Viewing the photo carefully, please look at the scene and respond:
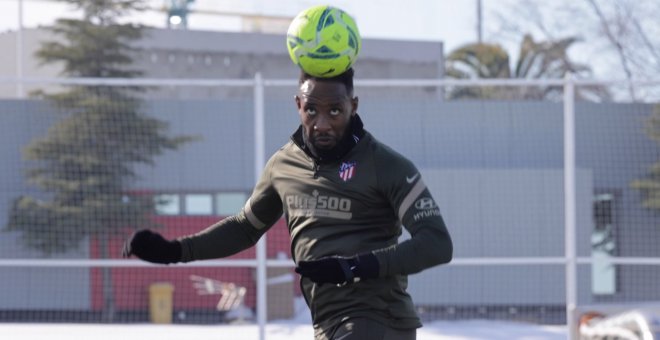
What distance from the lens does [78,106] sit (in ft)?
41.8

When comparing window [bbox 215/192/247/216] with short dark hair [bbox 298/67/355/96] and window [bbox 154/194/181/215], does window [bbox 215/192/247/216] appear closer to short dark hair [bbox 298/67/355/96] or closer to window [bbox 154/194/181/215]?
window [bbox 154/194/181/215]

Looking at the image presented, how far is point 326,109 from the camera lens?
411 cm

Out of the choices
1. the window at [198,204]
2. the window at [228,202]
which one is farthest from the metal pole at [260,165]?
the window at [228,202]

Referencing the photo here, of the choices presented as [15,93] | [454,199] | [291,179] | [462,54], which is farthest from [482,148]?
[462,54]

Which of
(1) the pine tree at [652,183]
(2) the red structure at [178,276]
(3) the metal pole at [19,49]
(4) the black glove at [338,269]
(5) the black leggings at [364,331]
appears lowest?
(2) the red structure at [178,276]

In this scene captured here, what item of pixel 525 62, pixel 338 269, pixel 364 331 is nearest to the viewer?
pixel 338 269

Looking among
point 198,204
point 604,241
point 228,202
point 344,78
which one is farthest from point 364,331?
point 228,202

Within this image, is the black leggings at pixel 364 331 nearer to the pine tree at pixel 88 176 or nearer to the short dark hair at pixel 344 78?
the short dark hair at pixel 344 78

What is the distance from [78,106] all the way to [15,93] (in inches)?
493

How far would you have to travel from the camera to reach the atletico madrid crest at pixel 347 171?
4.11 meters

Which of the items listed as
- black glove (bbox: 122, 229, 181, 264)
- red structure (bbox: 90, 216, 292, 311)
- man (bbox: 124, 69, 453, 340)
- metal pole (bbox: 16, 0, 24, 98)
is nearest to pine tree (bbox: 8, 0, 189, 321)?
red structure (bbox: 90, 216, 292, 311)

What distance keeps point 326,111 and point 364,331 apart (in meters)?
0.81

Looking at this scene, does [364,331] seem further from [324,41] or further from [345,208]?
[324,41]

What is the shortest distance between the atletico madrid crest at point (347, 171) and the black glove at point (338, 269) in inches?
16.6
